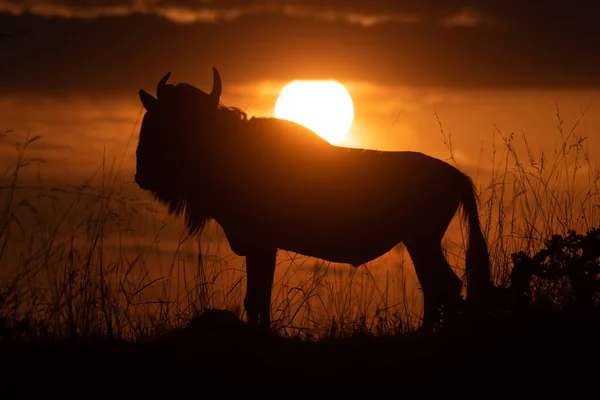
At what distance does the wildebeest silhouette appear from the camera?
23.9ft

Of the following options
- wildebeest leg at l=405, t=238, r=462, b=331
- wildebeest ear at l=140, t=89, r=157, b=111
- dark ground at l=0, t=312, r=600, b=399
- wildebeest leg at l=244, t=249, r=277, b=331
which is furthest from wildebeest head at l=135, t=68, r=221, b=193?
dark ground at l=0, t=312, r=600, b=399

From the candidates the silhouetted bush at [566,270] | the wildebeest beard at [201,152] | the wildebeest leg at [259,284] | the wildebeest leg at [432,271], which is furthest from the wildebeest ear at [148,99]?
the silhouetted bush at [566,270]

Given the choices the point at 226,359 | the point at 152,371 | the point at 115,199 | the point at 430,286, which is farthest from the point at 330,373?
the point at 430,286

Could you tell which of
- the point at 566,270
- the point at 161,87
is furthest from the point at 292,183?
the point at 566,270

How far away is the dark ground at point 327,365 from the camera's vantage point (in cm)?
409

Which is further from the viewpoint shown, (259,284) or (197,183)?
(197,183)

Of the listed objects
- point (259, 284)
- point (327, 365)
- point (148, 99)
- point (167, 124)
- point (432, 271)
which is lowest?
point (327, 365)

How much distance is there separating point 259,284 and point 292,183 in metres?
1.06

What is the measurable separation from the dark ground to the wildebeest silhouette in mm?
2325

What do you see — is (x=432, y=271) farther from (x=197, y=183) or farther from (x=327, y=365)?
(x=327, y=365)

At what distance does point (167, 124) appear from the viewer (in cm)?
728

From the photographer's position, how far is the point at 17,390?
399 centimetres

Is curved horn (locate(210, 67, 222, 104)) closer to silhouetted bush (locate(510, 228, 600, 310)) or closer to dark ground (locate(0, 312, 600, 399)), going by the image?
dark ground (locate(0, 312, 600, 399))

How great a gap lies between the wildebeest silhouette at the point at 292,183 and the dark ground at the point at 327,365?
7.63 feet
